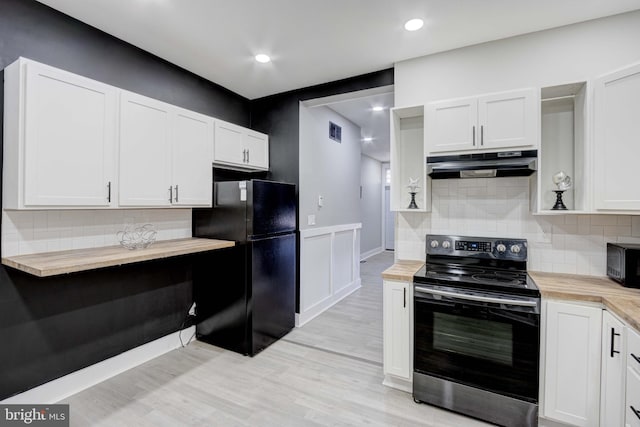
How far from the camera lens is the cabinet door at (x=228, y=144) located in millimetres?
3029

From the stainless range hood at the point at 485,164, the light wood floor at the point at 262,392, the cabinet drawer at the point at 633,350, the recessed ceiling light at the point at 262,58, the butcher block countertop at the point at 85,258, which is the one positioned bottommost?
the light wood floor at the point at 262,392

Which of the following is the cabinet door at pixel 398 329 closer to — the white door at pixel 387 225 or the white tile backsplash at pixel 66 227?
the white tile backsplash at pixel 66 227

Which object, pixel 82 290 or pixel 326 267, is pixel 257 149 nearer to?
pixel 326 267

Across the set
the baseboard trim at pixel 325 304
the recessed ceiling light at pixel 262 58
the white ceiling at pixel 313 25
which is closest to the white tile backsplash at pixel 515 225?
the white ceiling at pixel 313 25

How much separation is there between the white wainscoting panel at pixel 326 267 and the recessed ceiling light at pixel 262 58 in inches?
73.7

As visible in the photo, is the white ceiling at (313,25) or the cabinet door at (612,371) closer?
the cabinet door at (612,371)

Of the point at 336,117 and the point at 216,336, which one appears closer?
the point at 216,336

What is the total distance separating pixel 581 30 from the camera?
7.14 feet

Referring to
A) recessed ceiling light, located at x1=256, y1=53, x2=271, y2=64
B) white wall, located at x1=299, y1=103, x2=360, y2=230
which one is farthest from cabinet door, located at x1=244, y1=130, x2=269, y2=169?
recessed ceiling light, located at x1=256, y1=53, x2=271, y2=64

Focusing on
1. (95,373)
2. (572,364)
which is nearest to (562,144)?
(572,364)

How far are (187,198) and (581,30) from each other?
343 cm

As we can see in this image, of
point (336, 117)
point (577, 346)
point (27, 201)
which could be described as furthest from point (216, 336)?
point (336, 117)

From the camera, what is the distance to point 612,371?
1634 mm

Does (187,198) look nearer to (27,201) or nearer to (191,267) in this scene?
(191,267)
